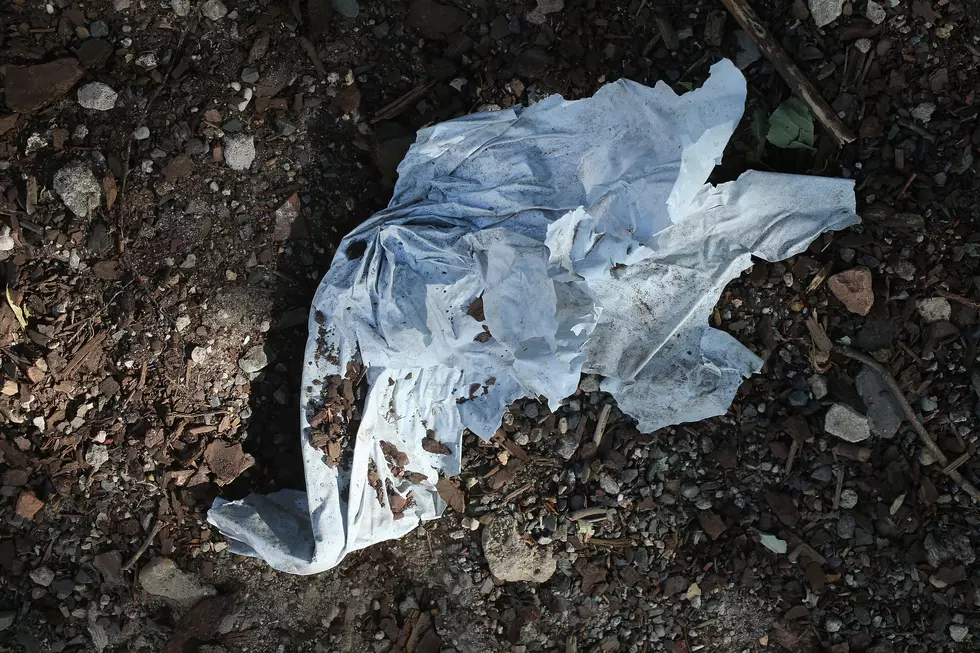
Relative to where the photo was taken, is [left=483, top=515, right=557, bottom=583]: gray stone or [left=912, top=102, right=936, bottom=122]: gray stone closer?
[left=912, top=102, right=936, bottom=122]: gray stone

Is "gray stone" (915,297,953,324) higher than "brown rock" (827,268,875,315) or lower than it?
lower

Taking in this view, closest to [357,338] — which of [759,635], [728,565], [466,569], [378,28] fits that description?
[466,569]

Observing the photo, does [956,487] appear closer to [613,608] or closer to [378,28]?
[613,608]

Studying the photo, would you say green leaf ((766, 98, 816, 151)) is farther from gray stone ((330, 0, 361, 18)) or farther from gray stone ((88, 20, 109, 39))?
gray stone ((88, 20, 109, 39))

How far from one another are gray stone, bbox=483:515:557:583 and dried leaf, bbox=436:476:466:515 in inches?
5.0

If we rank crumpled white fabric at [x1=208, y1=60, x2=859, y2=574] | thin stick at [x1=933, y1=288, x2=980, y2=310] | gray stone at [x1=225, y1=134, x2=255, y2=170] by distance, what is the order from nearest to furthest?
crumpled white fabric at [x1=208, y1=60, x2=859, y2=574] < thin stick at [x1=933, y1=288, x2=980, y2=310] < gray stone at [x1=225, y1=134, x2=255, y2=170]

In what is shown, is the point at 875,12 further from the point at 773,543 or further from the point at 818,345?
the point at 773,543

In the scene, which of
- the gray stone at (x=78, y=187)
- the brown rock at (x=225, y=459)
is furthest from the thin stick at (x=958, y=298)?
the gray stone at (x=78, y=187)

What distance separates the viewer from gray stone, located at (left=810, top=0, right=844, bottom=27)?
6.98 ft

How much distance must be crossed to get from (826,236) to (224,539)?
2281mm

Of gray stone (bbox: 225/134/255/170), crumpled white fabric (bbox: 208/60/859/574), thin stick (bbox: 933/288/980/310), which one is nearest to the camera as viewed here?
crumpled white fabric (bbox: 208/60/859/574)

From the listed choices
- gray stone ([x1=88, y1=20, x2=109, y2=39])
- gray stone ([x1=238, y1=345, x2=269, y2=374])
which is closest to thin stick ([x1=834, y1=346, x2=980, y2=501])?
gray stone ([x1=238, y1=345, x2=269, y2=374])

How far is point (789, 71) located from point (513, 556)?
1853 millimetres

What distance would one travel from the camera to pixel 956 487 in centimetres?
217
